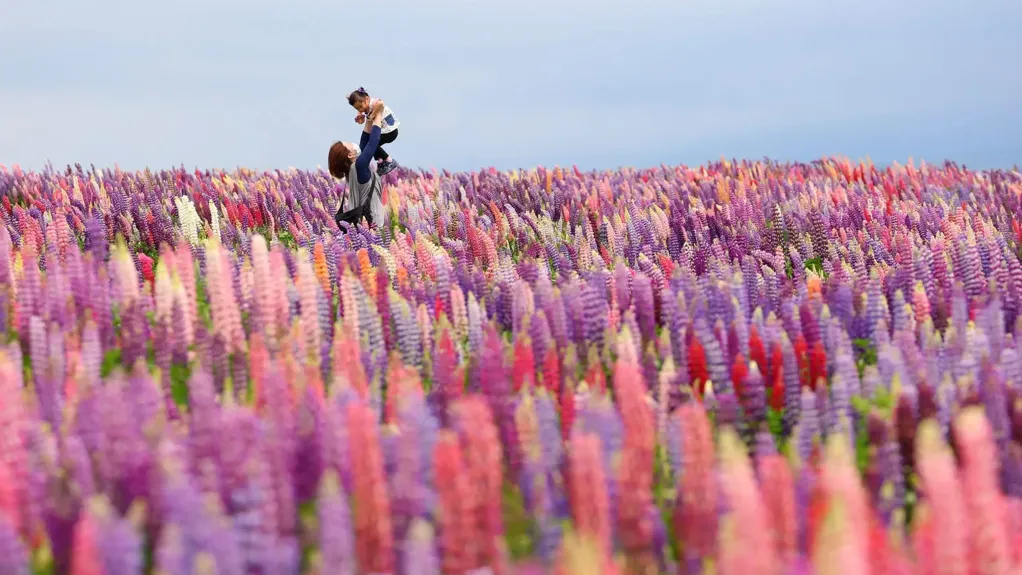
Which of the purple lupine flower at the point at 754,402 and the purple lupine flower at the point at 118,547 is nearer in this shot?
the purple lupine flower at the point at 118,547

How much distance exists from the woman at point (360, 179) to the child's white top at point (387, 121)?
106 mm

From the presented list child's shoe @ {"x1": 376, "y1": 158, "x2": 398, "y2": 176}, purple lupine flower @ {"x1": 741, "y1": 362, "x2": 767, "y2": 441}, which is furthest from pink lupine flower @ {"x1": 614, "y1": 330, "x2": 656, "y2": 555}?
child's shoe @ {"x1": 376, "y1": 158, "x2": 398, "y2": 176}

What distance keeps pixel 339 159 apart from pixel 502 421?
8.46 metres

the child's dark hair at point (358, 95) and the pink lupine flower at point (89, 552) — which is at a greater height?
the child's dark hair at point (358, 95)

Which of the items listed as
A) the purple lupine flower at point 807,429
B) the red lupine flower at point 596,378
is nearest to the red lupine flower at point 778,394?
the purple lupine flower at point 807,429

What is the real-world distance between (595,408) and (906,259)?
14.9 feet

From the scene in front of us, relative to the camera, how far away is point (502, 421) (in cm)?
378

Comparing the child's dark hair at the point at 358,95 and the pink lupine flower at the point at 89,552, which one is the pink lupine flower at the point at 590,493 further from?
the child's dark hair at the point at 358,95

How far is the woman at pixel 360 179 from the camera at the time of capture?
1107 cm

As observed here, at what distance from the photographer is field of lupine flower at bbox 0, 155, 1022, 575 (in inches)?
96.7

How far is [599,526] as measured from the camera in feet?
8.44

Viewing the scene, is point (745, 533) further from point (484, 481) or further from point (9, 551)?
point (9, 551)

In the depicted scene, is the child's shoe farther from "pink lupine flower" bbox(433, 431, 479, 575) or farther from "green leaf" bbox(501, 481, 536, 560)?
"pink lupine flower" bbox(433, 431, 479, 575)

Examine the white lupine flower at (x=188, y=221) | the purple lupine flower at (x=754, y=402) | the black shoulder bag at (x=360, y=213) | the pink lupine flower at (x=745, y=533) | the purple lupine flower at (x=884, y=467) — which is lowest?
the pink lupine flower at (x=745, y=533)
